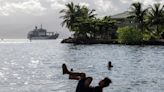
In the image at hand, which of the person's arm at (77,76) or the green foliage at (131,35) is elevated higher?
the person's arm at (77,76)

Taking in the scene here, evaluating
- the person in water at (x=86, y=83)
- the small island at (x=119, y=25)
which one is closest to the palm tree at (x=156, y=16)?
the small island at (x=119, y=25)

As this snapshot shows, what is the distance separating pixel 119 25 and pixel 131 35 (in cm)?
3796

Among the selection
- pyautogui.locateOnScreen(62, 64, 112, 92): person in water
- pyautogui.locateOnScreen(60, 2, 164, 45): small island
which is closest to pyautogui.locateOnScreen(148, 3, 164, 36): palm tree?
pyautogui.locateOnScreen(60, 2, 164, 45): small island

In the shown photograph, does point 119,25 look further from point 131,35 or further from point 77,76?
point 77,76

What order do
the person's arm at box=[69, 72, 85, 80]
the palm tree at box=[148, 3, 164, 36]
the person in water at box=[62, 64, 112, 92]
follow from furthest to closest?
the palm tree at box=[148, 3, 164, 36] < the person in water at box=[62, 64, 112, 92] < the person's arm at box=[69, 72, 85, 80]

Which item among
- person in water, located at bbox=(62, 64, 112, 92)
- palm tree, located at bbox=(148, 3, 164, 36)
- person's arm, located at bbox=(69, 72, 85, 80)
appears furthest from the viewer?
palm tree, located at bbox=(148, 3, 164, 36)

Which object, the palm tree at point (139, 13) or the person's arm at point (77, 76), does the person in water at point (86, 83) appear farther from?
the palm tree at point (139, 13)

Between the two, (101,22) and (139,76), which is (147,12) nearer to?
(101,22)

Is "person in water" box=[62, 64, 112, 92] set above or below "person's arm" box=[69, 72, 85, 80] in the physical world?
below

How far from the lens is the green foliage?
126125 mm

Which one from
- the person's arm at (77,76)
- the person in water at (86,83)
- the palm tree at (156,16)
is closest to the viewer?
the person's arm at (77,76)

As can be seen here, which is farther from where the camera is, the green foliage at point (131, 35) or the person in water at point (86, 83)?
the green foliage at point (131, 35)

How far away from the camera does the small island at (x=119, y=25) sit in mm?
126375

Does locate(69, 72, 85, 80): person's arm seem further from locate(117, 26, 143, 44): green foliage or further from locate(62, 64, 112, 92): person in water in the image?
locate(117, 26, 143, 44): green foliage
